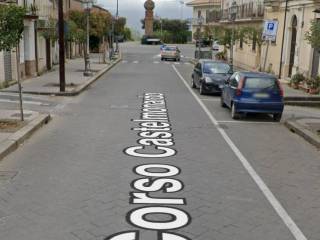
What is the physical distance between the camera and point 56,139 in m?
11.3

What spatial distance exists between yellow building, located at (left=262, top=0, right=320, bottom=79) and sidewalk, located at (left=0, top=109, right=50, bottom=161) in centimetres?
1456

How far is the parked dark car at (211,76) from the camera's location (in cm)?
2088

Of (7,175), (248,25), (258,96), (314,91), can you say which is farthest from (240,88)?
(248,25)

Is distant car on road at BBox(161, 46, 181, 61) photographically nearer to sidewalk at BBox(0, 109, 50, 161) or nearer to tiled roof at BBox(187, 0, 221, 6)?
sidewalk at BBox(0, 109, 50, 161)

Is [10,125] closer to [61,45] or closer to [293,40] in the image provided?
[61,45]

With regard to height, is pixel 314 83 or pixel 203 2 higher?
pixel 203 2

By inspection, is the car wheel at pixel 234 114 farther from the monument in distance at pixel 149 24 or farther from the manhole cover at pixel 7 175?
the monument in distance at pixel 149 24

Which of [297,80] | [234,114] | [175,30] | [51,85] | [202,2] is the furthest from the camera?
[175,30]

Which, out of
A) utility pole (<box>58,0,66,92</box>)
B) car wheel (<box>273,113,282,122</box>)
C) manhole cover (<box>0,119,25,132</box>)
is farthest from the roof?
manhole cover (<box>0,119,25,132</box>)

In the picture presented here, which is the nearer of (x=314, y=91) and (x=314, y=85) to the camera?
(x=314, y=91)

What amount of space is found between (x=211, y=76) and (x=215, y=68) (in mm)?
989

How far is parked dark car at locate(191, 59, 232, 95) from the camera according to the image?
2088cm

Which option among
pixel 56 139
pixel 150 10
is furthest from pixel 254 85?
pixel 150 10

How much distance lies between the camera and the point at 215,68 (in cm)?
2202
